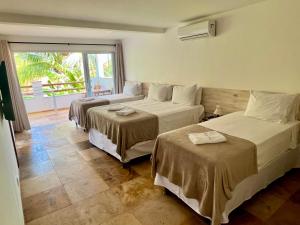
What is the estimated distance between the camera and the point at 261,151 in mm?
1916

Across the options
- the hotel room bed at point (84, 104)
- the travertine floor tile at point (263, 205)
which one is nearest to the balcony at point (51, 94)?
the hotel room bed at point (84, 104)

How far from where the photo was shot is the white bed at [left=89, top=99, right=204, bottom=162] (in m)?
3.02

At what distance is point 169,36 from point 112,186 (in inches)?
132

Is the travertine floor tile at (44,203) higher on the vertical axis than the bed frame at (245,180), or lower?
lower

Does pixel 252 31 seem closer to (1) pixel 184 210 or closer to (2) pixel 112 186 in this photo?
(1) pixel 184 210

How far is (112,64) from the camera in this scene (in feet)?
20.7

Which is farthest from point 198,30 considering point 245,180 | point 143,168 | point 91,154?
point 91,154

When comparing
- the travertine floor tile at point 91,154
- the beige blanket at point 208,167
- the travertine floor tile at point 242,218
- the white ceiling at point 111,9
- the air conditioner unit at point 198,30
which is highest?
the white ceiling at point 111,9

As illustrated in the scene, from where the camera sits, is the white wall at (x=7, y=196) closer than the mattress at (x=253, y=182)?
Yes

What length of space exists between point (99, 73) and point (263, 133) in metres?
5.73

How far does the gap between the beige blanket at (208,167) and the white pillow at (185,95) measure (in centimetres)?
170

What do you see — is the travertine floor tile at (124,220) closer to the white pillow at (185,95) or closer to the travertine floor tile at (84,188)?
the travertine floor tile at (84,188)

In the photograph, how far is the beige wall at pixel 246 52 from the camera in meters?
2.56

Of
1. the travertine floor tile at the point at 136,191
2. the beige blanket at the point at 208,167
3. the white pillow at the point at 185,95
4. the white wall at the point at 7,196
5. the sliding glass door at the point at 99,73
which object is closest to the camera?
the white wall at the point at 7,196
